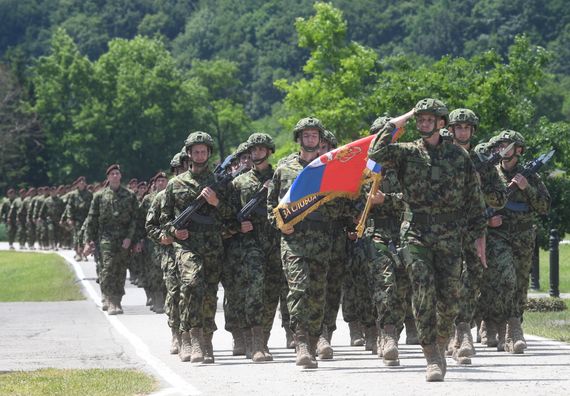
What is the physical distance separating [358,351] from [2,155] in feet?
292

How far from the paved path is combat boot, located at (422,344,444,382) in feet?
0.32

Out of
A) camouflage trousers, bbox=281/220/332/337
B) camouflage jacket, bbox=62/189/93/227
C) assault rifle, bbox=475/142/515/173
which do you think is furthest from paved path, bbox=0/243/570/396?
camouflage jacket, bbox=62/189/93/227

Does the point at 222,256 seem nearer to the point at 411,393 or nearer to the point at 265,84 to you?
the point at 411,393

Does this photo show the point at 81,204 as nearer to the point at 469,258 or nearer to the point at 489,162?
the point at 489,162

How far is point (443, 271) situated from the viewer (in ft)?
43.8

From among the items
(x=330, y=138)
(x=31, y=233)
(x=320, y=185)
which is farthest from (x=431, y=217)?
(x=31, y=233)

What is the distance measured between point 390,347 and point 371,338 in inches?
75.2

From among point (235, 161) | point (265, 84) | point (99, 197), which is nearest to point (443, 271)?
point (235, 161)

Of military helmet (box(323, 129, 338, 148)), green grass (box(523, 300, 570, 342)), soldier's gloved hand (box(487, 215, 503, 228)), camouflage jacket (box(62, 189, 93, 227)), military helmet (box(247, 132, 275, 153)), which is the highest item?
camouflage jacket (box(62, 189, 93, 227))

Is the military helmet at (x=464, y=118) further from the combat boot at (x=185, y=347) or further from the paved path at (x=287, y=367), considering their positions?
the combat boot at (x=185, y=347)

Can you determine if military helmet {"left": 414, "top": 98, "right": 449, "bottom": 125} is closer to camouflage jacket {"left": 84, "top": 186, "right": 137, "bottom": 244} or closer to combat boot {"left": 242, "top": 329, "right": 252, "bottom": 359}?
combat boot {"left": 242, "top": 329, "right": 252, "bottom": 359}

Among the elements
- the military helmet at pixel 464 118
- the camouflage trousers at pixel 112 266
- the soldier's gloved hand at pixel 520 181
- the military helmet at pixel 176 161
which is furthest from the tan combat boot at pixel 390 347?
the camouflage trousers at pixel 112 266

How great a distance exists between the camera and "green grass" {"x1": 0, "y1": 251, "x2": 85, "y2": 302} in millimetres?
31906

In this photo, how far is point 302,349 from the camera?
576 inches
